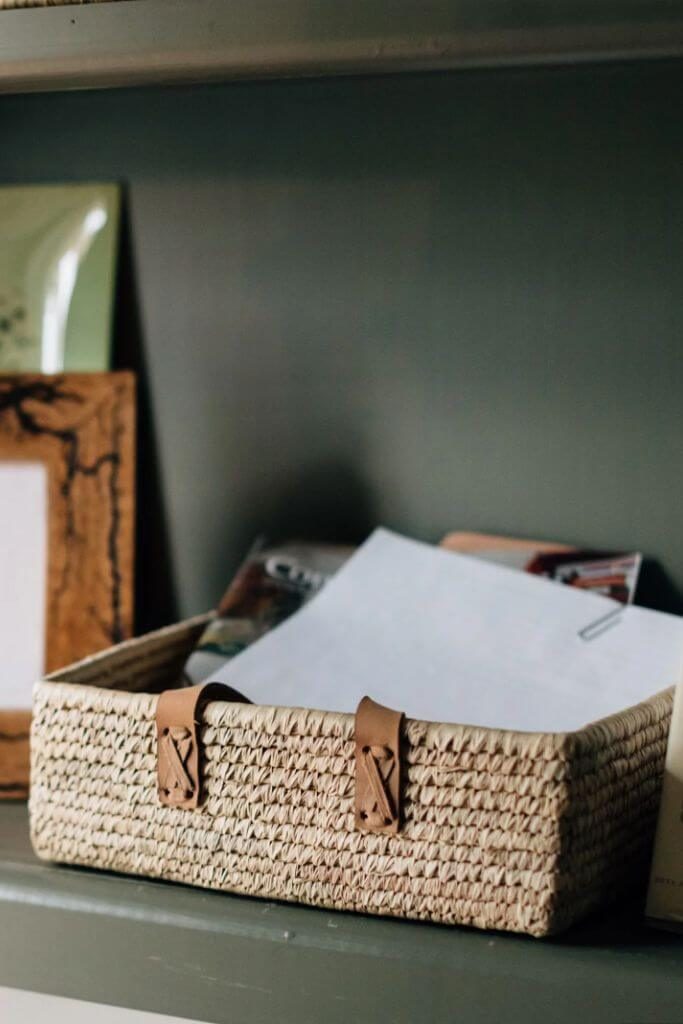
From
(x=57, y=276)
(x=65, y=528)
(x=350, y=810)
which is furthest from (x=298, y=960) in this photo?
(x=57, y=276)

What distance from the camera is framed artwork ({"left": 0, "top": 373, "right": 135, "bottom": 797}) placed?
993mm

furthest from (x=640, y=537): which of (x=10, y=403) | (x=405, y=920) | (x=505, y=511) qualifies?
(x=10, y=403)

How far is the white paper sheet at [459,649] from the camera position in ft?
2.57

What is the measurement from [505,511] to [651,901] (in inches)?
14.0

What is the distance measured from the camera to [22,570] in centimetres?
100

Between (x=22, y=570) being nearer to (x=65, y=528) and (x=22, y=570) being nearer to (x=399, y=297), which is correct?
(x=65, y=528)

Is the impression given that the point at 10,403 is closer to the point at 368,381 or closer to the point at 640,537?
the point at 368,381

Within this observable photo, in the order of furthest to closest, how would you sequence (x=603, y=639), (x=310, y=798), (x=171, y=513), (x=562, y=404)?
(x=171, y=513), (x=562, y=404), (x=603, y=639), (x=310, y=798)

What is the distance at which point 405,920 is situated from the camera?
0.68 meters

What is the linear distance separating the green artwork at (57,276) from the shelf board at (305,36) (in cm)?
27

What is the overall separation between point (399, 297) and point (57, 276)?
0.29 meters

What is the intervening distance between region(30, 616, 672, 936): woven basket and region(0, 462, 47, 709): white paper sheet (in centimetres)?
25

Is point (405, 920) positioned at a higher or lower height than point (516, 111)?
lower

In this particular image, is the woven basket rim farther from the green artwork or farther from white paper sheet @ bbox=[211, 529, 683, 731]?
the green artwork
